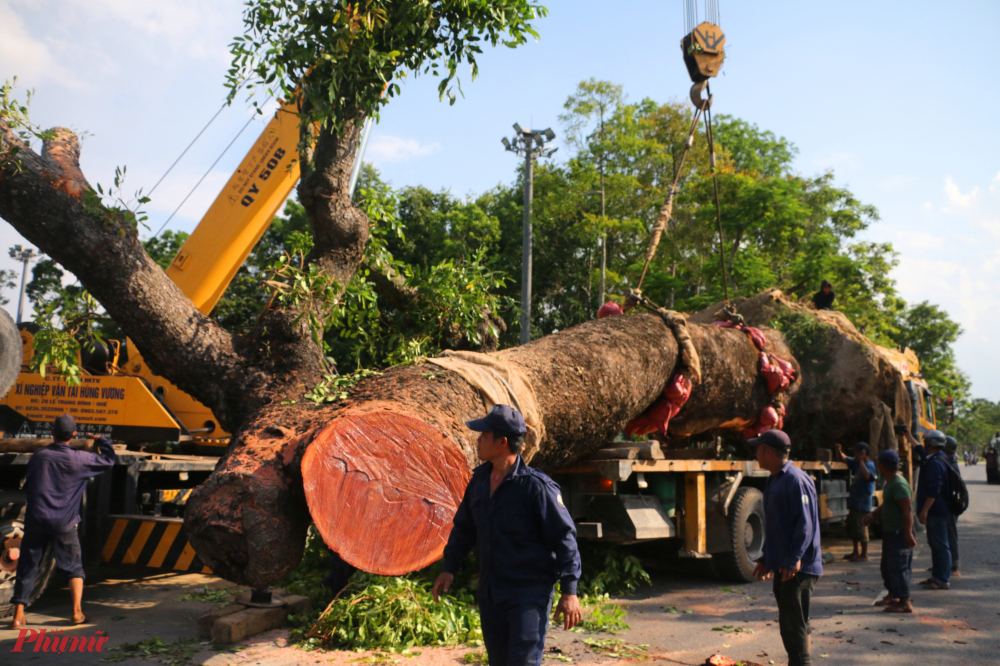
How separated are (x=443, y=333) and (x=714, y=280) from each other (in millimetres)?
15517

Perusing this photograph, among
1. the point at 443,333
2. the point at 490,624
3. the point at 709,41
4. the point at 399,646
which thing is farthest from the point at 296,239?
the point at 709,41

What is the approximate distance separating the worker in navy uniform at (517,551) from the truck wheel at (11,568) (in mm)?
3954

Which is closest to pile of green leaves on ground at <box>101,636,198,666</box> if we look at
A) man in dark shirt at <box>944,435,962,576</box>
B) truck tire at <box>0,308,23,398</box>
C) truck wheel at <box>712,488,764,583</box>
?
truck tire at <box>0,308,23,398</box>

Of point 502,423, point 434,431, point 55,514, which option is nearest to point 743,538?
point 434,431

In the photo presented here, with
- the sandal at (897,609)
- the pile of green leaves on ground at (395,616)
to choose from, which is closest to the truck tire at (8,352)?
the pile of green leaves on ground at (395,616)

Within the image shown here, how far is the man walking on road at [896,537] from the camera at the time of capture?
237 inches

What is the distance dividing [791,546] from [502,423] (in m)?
2.00

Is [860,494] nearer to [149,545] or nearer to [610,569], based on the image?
[610,569]

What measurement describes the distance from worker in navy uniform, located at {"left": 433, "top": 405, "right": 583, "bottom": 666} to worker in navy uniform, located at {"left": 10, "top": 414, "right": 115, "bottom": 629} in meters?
3.57

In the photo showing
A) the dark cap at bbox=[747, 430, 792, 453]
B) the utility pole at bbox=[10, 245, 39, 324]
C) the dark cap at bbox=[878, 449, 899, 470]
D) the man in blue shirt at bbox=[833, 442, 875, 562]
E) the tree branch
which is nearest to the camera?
the dark cap at bbox=[747, 430, 792, 453]

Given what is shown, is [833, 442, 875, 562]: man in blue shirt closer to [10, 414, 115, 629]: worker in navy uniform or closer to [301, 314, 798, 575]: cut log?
[301, 314, 798, 575]: cut log

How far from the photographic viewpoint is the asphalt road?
4590 mm

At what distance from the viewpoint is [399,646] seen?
4.59 metres

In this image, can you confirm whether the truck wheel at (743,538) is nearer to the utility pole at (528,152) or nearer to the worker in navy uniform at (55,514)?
the worker in navy uniform at (55,514)
